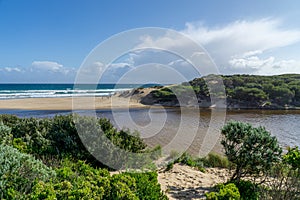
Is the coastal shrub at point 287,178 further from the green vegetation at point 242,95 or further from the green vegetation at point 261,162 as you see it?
the green vegetation at point 242,95

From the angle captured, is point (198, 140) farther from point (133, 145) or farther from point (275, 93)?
point (275, 93)

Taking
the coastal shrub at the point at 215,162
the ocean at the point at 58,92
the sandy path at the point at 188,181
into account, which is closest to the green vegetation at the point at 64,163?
the sandy path at the point at 188,181

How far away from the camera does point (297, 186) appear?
4453 millimetres

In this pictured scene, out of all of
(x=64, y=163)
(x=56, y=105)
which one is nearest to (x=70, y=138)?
(x=64, y=163)

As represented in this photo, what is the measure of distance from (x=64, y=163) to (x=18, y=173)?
2.04 metres

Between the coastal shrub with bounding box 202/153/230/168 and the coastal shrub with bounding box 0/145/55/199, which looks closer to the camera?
the coastal shrub with bounding box 0/145/55/199

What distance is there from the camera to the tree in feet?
17.8

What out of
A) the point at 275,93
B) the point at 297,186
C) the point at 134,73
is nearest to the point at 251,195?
the point at 297,186

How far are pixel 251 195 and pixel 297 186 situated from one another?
103cm

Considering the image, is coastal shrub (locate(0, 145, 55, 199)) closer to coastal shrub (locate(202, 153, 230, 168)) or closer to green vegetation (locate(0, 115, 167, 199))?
green vegetation (locate(0, 115, 167, 199))

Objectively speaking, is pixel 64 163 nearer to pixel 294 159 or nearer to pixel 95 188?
pixel 95 188

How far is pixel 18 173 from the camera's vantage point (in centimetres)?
332

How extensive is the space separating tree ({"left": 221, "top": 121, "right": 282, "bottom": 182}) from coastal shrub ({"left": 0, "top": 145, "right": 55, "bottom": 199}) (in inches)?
174

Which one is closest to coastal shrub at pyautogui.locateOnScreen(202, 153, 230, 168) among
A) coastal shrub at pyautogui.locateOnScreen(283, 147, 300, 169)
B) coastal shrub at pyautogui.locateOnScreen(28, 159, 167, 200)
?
coastal shrub at pyautogui.locateOnScreen(283, 147, 300, 169)
